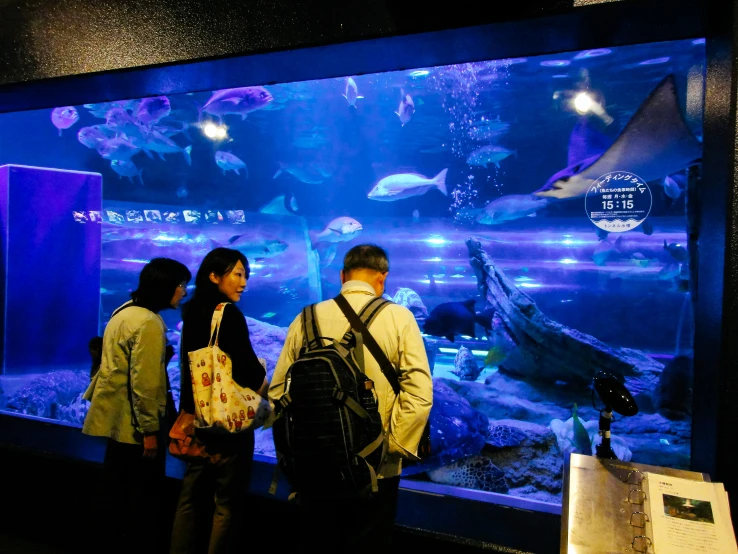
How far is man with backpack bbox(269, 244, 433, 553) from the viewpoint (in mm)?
1764

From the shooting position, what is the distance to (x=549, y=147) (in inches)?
244

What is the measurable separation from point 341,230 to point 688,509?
5.47m

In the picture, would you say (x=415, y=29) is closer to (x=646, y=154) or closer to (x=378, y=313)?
(x=378, y=313)

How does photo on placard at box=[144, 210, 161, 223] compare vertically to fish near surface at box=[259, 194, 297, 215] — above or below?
below

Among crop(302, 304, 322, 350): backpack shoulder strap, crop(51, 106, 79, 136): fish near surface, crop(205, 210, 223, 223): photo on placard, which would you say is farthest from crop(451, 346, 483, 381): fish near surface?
crop(51, 106, 79, 136): fish near surface

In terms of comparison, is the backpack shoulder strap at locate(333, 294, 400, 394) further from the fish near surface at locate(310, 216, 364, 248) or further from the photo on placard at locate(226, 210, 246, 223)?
the photo on placard at locate(226, 210, 246, 223)

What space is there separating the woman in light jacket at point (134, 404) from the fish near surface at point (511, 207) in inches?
161

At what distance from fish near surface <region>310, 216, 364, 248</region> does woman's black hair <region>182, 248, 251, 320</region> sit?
4.18 meters

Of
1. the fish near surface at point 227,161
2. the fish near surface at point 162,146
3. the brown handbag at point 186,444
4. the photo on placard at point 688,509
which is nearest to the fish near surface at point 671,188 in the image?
the photo on placard at point 688,509

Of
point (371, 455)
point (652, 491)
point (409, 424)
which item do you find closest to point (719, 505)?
point (652, 491)

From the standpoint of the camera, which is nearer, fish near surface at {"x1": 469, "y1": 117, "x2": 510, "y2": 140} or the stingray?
the stingray

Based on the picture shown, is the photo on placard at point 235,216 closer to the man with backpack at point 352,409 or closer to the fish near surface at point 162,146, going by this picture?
the fish near surface at point 162,146

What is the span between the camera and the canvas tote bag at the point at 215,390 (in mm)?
2229

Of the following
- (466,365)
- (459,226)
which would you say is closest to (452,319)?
(466,365)
